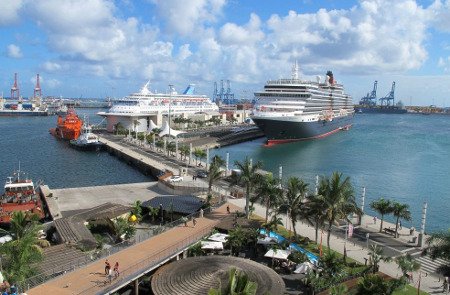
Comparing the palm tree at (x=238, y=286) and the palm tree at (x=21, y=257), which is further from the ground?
the palm tree at (x=238, y=286)

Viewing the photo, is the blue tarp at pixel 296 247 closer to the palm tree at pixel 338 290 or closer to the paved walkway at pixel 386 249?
the paved walkway at pixel 386 249

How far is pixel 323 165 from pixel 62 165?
42.9 meters

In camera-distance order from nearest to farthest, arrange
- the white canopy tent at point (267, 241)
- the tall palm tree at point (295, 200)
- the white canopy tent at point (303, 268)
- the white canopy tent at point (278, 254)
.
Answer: the white canopy tent at point (303, 268) → the white canopy tent at point (278, 254) → the white canopy tent at point (267, 241) → the tall palm tree at point (295, 200)

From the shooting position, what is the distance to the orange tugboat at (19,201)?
33.3 metres

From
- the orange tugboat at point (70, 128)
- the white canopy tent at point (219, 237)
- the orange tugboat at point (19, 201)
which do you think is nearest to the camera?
the white canopy tent at point (219, 237)

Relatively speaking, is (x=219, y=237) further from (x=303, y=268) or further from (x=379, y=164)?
(x=379, y=164)

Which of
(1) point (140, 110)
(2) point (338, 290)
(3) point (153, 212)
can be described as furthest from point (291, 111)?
(2) point (338, 290)

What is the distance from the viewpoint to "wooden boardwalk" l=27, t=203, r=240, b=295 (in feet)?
63.9

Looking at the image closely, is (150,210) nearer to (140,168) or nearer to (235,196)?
(235,196)

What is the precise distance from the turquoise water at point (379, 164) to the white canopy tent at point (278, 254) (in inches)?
807

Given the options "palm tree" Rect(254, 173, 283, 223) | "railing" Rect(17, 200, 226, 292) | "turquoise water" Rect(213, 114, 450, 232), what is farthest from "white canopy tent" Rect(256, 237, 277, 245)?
"turquoise water" Rect(213, 114, 450, 232)

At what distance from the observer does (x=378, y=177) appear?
6259cm

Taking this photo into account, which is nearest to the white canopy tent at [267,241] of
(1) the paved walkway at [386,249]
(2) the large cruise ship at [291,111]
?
(1) the paved walkway at [386,249]

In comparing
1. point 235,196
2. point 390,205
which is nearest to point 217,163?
point 235,196
